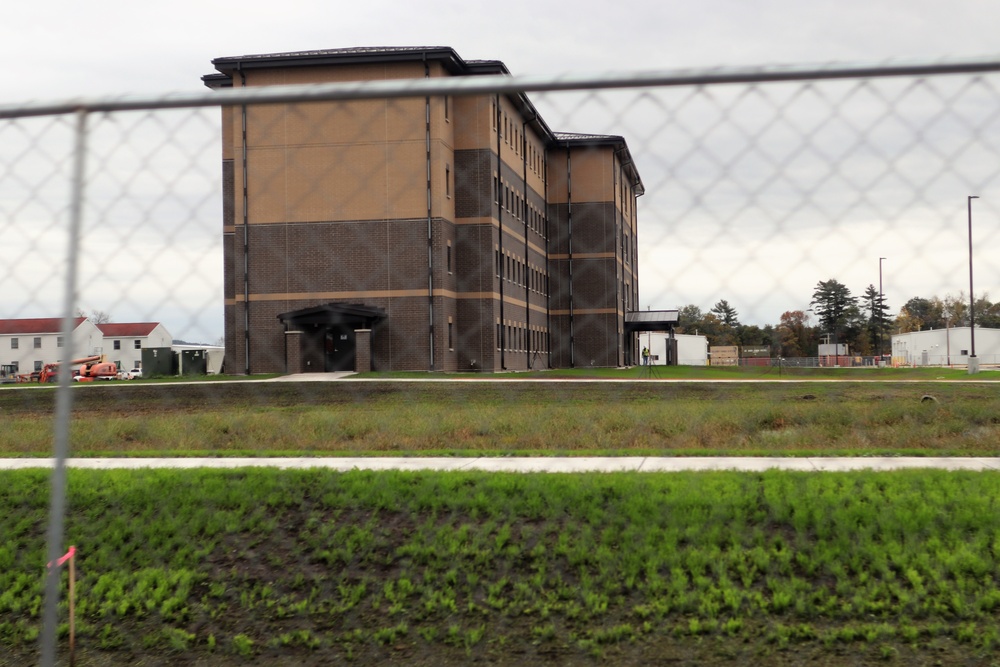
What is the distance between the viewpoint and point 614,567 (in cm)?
737

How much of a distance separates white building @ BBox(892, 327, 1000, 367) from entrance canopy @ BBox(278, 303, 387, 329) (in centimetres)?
333

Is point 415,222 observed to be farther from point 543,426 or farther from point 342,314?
point 543,426

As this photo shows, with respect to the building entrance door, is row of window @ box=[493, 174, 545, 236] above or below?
above

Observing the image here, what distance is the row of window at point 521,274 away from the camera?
5981 mm

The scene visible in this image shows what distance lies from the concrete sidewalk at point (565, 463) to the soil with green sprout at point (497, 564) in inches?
28.3

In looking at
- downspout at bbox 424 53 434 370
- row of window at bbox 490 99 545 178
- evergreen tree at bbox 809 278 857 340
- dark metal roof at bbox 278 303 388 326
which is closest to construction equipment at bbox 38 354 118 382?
dark metal roof at bbox 278 303 388 326

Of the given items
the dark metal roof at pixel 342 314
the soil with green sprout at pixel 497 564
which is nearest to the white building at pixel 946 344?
the soil with green sprout at pixel 497 564

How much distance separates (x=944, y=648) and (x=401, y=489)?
4.90 m

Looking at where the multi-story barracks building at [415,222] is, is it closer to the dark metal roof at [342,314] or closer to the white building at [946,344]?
the dark metal roof at [342,314]

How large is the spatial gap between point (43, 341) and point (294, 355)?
1542 mm

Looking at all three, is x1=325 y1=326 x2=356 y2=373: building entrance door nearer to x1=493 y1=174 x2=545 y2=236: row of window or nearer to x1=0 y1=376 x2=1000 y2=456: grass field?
x1=493 y1=174 x2=545 y2=236: row of window

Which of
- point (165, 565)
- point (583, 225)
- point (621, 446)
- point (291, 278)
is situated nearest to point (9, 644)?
point (165, 565)

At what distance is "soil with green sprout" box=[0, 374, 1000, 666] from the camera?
6.68m

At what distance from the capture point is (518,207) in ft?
21.7
